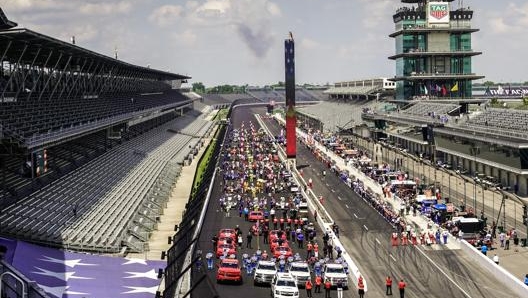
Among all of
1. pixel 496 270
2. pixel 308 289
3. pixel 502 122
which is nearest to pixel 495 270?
pixel 496 270

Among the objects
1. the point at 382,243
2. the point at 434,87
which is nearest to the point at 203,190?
the point at 382,243

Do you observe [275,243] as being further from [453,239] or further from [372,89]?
[372,89]

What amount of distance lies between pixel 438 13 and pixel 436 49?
6014 mm

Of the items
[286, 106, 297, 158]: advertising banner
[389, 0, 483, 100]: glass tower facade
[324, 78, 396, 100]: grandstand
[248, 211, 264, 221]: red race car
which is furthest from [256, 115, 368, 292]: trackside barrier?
[324, 78, 396, 100]: grandstand

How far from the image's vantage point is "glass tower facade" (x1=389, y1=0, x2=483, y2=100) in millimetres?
124188

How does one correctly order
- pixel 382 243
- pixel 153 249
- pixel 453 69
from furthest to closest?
pixel 453 69, pixel 382 243, pixel 153 249

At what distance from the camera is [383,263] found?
42812 millimetres

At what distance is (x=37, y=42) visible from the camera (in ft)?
181

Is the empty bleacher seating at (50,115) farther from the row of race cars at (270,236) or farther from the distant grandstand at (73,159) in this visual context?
the row of race cars at (270,236)

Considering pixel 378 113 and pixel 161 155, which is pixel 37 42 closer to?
pixel 161 155

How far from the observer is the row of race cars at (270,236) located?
1467 inches

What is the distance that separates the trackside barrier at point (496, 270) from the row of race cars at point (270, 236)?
802cm

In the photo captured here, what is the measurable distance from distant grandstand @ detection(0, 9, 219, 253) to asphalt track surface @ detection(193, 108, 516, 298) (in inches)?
232

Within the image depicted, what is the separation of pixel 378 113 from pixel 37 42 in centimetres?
8634
